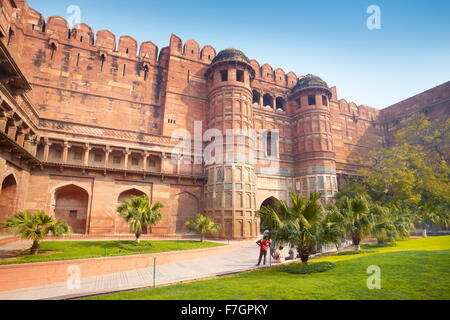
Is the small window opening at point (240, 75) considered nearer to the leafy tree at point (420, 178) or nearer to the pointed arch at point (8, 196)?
the leafy tree at point (420, 178)

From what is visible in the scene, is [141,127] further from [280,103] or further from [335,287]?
[335,287]

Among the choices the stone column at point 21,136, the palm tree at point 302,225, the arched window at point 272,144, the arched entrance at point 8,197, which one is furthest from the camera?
the arched window at point 272,144

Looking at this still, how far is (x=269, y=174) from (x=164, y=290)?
23853 millimetres

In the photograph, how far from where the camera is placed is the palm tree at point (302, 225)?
9.28 meters

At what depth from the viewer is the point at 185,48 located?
3020cm

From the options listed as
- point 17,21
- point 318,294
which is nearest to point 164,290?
point 318,294

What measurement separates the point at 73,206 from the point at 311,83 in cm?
3023

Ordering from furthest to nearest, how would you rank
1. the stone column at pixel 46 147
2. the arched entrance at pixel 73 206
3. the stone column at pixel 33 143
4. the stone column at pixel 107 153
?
the stone column at pixel 107 153 → the arched entrance at pixel 73 206 → the stone column at pixel 46 147 → the stone column at pixel 33 143

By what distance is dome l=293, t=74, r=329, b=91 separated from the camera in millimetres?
32031

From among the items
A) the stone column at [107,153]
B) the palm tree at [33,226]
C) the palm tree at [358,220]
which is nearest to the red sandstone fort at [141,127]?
the stone column at [107,153]

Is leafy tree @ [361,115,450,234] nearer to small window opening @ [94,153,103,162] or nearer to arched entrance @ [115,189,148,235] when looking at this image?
arched entrance @ [115,189,148,235]

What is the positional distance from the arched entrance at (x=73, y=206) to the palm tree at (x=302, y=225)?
62.3 feet

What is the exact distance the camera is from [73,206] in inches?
878
